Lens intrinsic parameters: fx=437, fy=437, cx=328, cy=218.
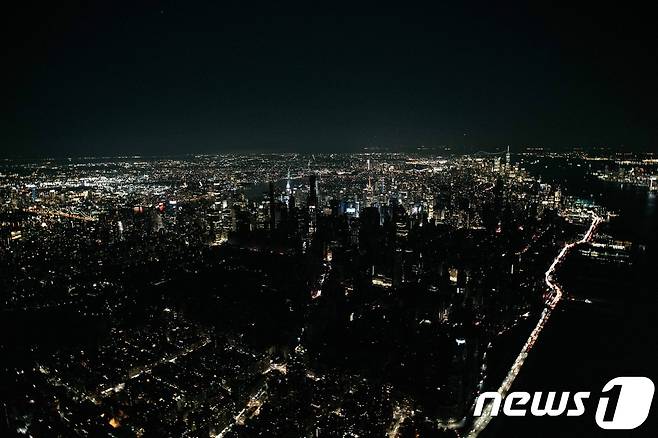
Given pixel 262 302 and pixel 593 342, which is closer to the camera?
pixel 593 342

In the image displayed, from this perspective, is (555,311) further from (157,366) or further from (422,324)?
(157,366)

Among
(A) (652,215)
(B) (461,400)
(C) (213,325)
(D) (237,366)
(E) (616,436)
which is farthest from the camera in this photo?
(A) (652,215)

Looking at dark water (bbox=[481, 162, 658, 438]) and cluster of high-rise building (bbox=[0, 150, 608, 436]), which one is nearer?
dark water (bbox=[481, 162, 658, 438])

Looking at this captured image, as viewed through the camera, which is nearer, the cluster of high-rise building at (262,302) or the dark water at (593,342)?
the dark water at (593,342)

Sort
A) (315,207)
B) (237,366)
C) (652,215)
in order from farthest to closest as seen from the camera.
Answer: (315,207), (652,215), (237,366)

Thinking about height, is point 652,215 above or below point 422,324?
above

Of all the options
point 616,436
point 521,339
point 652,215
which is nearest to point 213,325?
point 521,339

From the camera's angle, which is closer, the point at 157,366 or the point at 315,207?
the point at 157,366
